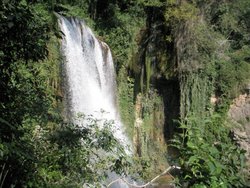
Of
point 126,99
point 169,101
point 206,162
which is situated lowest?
point 169,101

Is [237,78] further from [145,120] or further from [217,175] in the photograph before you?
[217,175]

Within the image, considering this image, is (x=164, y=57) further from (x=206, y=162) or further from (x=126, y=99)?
(x=206, y=162)

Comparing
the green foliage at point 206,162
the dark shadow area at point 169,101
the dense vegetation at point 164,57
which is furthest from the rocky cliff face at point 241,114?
the green foliage at point 206,162

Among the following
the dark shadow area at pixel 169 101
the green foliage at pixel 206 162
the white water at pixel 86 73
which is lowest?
the dark shadow area at pixel 169 101

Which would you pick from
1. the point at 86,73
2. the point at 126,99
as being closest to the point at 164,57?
the point at 126,99

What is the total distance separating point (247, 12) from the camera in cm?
1633

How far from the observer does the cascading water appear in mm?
12961

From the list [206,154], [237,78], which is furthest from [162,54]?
[206,154]

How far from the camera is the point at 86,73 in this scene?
13.8m

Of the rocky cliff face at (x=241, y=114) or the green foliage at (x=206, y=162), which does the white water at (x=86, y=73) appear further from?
the green foliage at (x=206, y=162)

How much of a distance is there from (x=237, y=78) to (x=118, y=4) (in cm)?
636

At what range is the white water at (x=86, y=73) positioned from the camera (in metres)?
13.0

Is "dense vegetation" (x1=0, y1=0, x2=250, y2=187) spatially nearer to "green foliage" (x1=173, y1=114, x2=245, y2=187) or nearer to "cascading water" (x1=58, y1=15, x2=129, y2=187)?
"cascading water" (x1=58, y1=15, x2=129, y2=187)

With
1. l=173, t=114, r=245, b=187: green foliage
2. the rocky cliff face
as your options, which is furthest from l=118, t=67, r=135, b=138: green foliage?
l=173, t=114, r=245, b=187: green foliage
